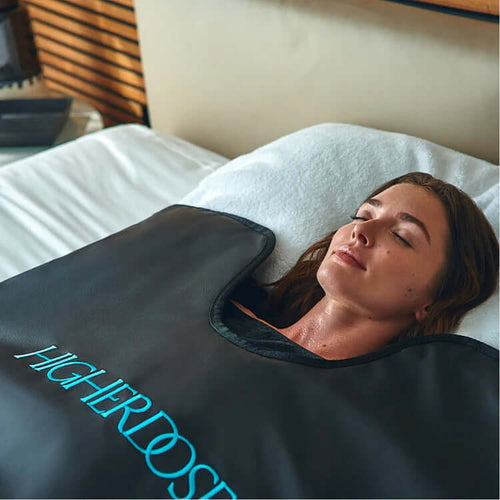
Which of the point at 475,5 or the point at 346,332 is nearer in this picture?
the point at 346,332

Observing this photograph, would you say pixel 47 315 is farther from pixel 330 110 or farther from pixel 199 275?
pixel 330 110

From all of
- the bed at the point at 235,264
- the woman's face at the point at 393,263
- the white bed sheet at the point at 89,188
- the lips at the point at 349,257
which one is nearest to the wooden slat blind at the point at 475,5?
the bed at the point at 235,264

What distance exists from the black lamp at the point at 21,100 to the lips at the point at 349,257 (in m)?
1.06

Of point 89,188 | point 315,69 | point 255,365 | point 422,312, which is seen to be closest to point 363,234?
point 422,312

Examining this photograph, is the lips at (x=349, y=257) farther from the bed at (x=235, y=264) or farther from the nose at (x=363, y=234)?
the bed at (x=235, y=264)

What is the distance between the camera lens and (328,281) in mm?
938

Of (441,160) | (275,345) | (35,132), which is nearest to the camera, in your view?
(275,345)

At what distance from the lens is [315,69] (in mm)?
1363

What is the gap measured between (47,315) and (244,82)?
0.78 meters

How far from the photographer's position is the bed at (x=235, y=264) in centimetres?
70

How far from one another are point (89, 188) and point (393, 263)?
0.73 meters

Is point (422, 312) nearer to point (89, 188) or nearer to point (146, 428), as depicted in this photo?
point (146, 428)

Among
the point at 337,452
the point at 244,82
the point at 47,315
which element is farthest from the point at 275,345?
the point at 244,82

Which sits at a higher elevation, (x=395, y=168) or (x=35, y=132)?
(x=395, y=168)
